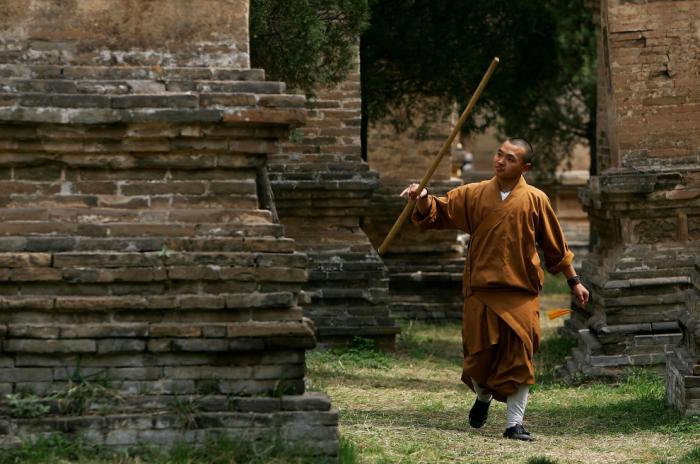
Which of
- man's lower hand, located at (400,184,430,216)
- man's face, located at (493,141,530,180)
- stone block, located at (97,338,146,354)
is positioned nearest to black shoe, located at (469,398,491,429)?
man's lower hand, located at (400,184,430,216)

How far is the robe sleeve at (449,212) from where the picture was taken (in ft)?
29.3

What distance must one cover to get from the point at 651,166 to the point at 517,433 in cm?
418

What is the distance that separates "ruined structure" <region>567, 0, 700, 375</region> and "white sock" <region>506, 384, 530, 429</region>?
11.2 ft

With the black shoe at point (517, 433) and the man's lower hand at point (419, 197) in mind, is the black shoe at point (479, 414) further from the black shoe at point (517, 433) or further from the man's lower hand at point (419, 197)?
the man's lower hand at point (419, 197)

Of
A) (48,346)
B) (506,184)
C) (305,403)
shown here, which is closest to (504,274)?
(506,184)

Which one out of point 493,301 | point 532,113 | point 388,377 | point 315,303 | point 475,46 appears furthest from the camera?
point 532,113

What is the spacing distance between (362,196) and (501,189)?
4746 millimetres

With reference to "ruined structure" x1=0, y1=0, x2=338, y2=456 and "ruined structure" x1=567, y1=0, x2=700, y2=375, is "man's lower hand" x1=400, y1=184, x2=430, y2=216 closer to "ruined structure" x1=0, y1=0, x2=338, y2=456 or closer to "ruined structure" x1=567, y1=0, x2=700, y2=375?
"ruined structure" x1=0, y1=0, x2=338, y2=456

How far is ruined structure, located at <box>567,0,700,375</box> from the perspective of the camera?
11945mm

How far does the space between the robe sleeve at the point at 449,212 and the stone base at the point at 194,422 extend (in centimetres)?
222

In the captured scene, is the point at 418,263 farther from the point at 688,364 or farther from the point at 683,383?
the point at 683,383

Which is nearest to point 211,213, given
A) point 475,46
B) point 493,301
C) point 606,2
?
point 493,301

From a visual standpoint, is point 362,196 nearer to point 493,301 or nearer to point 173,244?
point 493,301

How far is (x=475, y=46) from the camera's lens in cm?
1780
